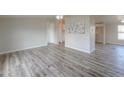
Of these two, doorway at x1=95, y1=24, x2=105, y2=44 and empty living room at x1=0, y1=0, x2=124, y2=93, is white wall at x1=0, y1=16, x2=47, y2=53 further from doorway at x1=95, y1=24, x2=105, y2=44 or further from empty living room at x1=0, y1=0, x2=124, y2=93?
doorway at x1=95, y1=24, x2=105, y2=44

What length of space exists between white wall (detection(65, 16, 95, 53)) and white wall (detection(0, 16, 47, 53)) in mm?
1690

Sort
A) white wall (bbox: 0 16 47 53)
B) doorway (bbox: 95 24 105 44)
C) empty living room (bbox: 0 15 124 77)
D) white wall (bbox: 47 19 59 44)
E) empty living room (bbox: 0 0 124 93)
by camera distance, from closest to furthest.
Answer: empty living room (bbox: 0 0 124 93) < empty living room (bbox: 0 15 124 77) < white wall (bbox: 0 16 47 53) < white wall (bbox: 47 19 59 44) < doorway (bbox: 95 24 105 44)

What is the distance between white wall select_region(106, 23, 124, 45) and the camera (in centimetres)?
884

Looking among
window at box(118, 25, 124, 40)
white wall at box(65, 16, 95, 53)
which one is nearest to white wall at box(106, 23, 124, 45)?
window at box(118, 25, 124, 40)

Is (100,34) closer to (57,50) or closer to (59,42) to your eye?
(59,42)

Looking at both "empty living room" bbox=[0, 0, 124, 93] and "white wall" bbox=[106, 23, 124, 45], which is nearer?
"empty living room" bbox=[0, 0, 124, 93]

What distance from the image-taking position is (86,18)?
574 centimetres

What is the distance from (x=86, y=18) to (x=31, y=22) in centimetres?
303

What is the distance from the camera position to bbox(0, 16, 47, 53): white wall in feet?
18.7

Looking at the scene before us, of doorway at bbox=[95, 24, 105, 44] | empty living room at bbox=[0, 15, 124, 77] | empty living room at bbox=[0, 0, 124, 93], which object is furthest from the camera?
doorway at bbox=[95, 24, 105, 44]

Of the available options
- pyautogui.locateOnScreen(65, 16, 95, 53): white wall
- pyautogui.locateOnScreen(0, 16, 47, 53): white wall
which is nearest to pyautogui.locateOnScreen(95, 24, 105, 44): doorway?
pyautogui.locateOnScreen(65, 16, 95, 53): white wall

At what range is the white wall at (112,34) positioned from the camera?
8837mm
